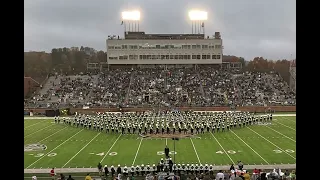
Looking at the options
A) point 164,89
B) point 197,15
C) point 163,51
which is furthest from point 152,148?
point 163,51

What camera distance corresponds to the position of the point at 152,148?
66.7ft

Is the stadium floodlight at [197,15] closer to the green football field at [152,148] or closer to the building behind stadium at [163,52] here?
the building behind stadium at [163,52]

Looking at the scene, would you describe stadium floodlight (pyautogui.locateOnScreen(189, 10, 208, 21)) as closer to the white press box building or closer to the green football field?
the white press box building

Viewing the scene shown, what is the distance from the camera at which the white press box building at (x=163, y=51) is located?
187ft

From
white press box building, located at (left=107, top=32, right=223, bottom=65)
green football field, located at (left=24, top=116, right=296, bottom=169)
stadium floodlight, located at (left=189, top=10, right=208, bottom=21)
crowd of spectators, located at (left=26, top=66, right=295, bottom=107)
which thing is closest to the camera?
green football field, located at (left=24, top=116, right=296, bottom=169)

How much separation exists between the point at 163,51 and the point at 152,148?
37.8 metres

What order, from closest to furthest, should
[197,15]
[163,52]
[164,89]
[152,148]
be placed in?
[152,148] < [164,89] < [197,15] < [163,52]

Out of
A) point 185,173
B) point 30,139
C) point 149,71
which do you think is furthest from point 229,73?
point 185,173

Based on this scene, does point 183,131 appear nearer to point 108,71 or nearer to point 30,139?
point 30,139

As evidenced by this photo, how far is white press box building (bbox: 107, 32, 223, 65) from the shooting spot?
57.1 m

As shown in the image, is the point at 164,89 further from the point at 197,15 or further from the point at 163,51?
the point at 197,15

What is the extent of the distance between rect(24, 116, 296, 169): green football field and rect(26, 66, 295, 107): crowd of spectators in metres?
17.7

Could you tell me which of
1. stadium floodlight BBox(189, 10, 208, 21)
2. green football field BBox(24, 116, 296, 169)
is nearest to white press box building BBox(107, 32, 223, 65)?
stadium floodlight BBox(189, 10, 208, 21)

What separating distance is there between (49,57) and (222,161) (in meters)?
58.7
